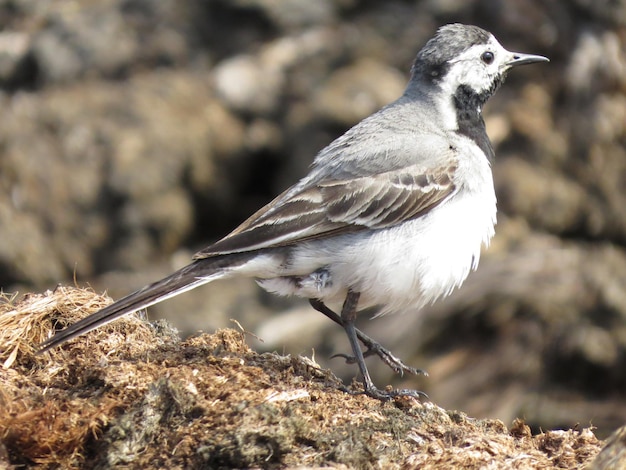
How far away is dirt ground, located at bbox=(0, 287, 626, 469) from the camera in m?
5.14

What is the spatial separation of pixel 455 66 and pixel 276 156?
860cm

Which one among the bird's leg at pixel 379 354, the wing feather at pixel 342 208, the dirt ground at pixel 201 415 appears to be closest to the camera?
the dirt ground at pixel 201 415

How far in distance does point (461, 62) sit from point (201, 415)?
428 cm

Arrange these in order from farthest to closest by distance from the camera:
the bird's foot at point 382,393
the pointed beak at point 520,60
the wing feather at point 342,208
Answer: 1. the pointed beak at point 520,60
2. the wing feather at point 342,208
3. the bird's foot at point 382,393

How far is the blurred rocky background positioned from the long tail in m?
5.46

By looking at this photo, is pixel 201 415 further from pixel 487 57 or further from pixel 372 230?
pixel 487 57

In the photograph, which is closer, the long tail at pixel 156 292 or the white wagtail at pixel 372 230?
the long tail at pixel 156 292

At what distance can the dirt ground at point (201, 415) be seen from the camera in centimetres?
514

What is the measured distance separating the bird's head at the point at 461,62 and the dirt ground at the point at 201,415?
3068mm

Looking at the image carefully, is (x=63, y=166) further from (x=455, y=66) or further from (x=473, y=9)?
(x=455, y=66)

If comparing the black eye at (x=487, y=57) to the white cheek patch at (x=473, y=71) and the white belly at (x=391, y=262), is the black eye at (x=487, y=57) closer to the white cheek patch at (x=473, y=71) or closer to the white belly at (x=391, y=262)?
the white cheek patch at (x=473, y=71)

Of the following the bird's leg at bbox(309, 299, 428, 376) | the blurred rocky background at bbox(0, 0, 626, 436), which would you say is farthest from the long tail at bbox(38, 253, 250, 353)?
the blurred rocky background at bbox(0, 0, 626, 436)

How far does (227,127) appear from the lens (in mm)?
16906

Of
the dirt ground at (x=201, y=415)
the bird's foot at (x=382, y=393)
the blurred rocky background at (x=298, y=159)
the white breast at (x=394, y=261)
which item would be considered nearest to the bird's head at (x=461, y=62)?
the white breast at (x=394, y=261)
